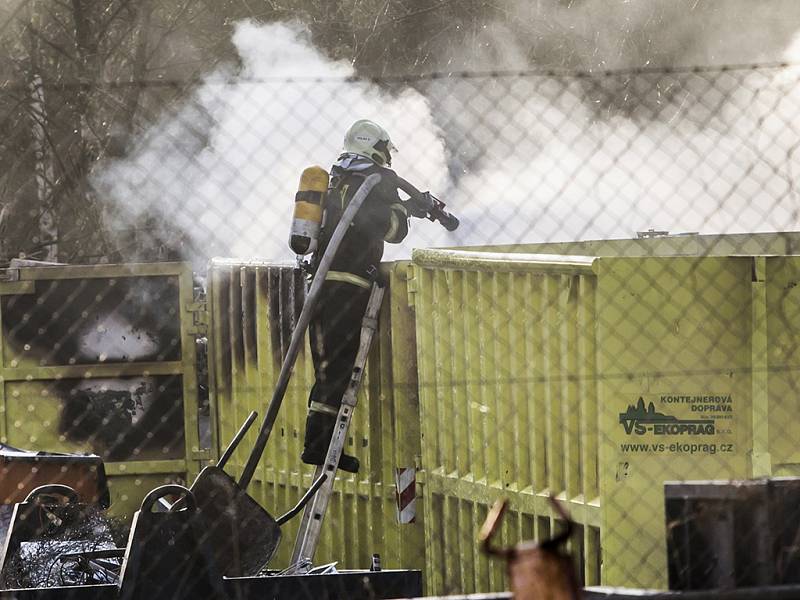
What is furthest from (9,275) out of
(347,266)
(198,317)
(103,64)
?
(103,64)

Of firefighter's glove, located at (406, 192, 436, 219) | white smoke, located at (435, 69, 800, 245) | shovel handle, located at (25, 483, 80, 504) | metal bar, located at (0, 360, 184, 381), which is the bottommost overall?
shovel handle, located at (25, 483, 80, 504)

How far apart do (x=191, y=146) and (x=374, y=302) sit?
7.36 m

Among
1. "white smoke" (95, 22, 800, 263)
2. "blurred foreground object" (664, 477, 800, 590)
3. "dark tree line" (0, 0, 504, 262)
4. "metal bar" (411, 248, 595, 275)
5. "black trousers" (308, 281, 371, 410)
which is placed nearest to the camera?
"blurred foreground object" (664, 477, 800, 590)

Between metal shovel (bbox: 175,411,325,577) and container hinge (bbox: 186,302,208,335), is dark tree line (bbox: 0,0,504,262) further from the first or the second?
metal shovel (bbox: 175,411,325,577)

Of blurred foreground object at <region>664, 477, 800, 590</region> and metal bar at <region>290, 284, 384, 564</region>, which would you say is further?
metal bar at <region>290, 284, 384, 564</region>

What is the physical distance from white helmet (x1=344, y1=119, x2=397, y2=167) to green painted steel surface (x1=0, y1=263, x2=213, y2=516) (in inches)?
72.0

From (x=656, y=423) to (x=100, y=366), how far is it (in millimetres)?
3987

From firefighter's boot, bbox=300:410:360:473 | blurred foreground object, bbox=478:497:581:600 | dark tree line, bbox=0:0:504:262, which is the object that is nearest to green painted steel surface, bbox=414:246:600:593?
firefighter's boot, bbox=300:410:360:473

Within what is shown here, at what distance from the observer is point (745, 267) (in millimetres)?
4289

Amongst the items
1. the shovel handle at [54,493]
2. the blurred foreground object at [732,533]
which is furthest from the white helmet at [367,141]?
the blurred foreground object at [732,533]

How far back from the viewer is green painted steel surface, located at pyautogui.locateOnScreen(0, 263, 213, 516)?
23.7ft

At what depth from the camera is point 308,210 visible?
5.62 m

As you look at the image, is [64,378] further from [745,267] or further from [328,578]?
[745,267]

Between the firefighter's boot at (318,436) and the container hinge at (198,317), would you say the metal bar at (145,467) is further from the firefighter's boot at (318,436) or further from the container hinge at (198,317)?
the firefighter's boot at (318,436)
